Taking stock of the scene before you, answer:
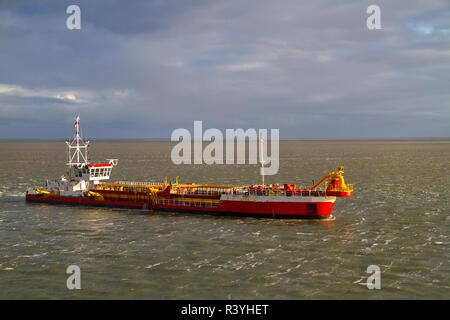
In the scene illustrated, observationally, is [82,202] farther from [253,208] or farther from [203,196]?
[253,208]

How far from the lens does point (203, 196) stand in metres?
51.8

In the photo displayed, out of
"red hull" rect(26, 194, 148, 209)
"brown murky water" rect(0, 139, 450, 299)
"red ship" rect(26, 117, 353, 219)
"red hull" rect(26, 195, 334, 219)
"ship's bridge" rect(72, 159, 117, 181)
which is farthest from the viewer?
"ship's bridge" rect(72, 159, 117, 181)

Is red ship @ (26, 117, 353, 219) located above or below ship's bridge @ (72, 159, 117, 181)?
below

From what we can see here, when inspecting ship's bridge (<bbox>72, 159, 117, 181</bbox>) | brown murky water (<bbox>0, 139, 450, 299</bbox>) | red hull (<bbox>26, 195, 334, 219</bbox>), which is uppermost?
ship's bridge (<bbox>72, 159, 117, 181</bbox>)

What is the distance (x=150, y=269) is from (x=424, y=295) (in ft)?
58.9

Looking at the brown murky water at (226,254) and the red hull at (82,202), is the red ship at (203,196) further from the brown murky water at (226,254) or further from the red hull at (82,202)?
the brown murky water at (226,254)

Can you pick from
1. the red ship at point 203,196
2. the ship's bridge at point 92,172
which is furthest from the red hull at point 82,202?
the ship's bridge at point 92,172

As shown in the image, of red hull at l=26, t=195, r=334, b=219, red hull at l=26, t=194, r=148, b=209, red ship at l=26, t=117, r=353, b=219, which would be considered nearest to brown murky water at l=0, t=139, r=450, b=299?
red hull at l=26, t=195, r=334, b=219

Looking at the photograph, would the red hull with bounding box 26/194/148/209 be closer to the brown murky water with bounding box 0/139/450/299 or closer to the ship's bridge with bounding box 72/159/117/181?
the brown murky water with bounding box 0/139/450/299

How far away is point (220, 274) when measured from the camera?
28.7 meters

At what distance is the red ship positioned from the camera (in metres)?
46.3
